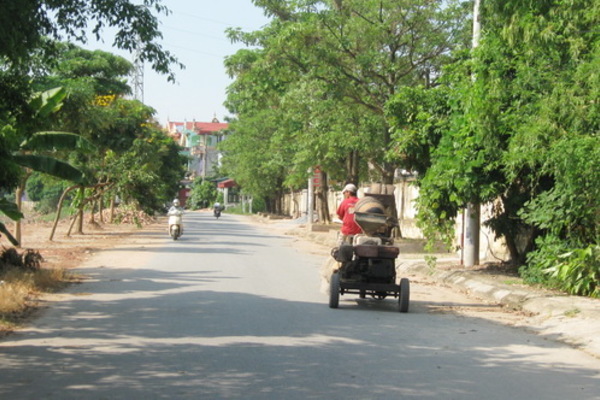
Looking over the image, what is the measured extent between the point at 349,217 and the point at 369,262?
1011 mm

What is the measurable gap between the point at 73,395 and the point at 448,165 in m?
10.4

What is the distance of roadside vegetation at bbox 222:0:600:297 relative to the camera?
12859 millimetres

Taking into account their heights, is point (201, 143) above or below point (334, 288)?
above

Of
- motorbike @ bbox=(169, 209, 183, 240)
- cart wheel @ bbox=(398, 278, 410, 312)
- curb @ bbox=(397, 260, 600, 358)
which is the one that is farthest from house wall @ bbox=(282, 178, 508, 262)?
motorbike @ bbox=(169, 209, 183, 240)

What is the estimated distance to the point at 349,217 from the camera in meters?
12.8

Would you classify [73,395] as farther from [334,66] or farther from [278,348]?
[334,66]

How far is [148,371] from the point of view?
7301 millimetres

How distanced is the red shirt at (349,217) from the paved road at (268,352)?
120 centimetres

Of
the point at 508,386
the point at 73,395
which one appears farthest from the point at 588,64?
the point at 73,395

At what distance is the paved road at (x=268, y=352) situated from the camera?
6.79 metres

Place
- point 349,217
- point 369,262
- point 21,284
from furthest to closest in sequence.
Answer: point 349,217 → point 21,284 → point 369,262

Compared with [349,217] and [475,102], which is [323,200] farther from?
[349,217]

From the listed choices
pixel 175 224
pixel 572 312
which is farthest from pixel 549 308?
pixel 175 224

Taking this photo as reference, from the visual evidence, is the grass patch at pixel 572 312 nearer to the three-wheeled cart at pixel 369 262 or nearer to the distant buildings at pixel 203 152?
the three-wheeled cart at pixel 369 262
